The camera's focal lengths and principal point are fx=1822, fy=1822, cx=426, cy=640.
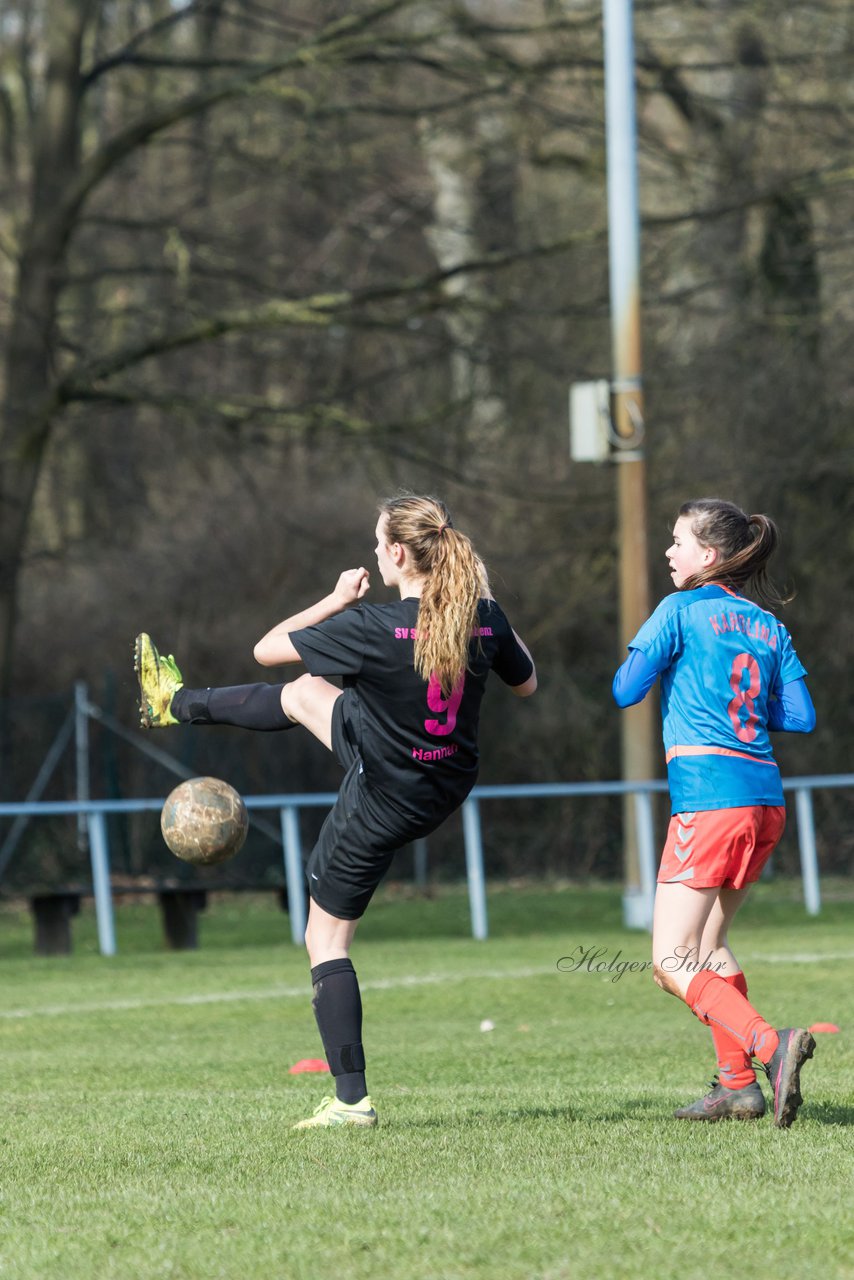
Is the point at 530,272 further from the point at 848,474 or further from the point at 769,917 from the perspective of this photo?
the point at 769,917

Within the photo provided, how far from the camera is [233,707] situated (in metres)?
5.63

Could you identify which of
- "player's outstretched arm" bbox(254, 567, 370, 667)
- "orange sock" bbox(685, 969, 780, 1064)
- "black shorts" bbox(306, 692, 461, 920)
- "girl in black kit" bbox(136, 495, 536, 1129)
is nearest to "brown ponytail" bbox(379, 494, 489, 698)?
"girl in black kit" bbox(136, 495, 536, 1129)

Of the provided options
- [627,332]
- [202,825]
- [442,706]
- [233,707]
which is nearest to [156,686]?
[233,707]

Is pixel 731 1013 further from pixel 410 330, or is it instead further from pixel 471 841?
pixel 410 330

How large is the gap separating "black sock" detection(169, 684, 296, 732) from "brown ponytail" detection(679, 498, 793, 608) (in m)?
1.35

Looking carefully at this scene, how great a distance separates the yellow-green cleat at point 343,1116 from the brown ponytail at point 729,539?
1.90 metres

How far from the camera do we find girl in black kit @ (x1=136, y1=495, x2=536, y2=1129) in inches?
211

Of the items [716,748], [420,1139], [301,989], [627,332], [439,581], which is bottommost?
[301,989]

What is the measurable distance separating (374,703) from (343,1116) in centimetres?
128

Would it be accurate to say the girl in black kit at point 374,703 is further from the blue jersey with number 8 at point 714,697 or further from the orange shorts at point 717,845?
the orange shorts at point 717,845

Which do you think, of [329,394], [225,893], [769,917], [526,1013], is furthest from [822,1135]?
[225,893]

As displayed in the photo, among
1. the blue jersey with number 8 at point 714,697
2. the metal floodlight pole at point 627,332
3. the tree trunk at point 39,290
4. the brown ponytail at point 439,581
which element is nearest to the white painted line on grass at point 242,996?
the metal floodlight pole at point 627,332

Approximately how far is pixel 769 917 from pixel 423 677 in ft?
32.4

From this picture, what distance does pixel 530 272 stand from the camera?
20250mm
